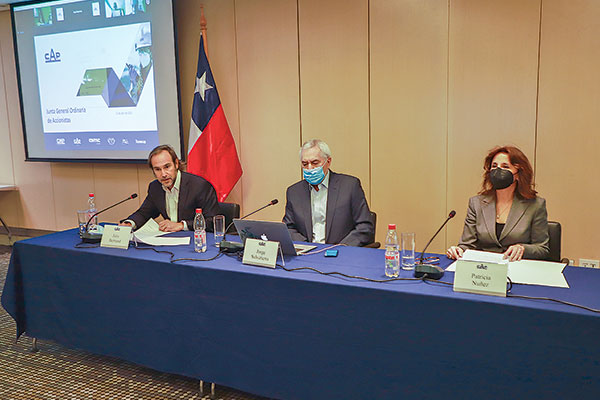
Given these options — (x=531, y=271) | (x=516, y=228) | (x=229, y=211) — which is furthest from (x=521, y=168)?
(x=229, y=211)

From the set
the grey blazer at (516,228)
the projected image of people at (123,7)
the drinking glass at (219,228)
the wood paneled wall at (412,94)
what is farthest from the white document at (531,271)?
the projected image of people at (123,7)

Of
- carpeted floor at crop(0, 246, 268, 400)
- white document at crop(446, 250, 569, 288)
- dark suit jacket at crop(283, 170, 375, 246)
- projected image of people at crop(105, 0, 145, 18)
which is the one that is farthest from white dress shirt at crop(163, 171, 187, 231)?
projected image of people at crop(105, 0, 145, 18)

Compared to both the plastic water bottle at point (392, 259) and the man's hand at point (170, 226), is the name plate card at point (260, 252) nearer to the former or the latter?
the plastic water bottle at point (392, 259)

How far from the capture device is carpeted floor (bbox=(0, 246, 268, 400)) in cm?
252

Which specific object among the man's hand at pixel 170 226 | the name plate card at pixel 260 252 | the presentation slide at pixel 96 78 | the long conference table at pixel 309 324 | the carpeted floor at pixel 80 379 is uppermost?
the presentation slide at pixel 96 78

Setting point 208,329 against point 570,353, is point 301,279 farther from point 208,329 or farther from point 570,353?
point 570,353

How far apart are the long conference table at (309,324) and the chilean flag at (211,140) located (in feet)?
6.06

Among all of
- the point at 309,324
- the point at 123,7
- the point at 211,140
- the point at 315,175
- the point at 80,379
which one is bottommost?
the point at 80,379

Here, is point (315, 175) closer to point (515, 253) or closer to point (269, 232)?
point (269, 232)

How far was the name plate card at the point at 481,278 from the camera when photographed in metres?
1.78

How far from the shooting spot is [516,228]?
8.46 feet

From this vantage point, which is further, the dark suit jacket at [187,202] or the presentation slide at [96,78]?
the presentation slide at [96,78]

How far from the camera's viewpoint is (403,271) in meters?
2.15

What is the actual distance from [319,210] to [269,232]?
2.88 feet
